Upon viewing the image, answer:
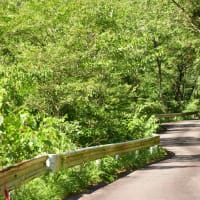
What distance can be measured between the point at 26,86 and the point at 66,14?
6.38 metres

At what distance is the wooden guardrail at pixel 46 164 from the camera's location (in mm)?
9560

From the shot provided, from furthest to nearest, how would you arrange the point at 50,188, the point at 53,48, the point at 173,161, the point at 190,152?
the point at 190,152
the point at 173,161
the point at 53,48
the point at 50,188

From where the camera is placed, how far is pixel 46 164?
12031 millimetres

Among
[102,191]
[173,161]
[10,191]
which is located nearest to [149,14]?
[173,161]

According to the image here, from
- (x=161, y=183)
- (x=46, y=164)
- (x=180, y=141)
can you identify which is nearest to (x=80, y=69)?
(x=161, y=183)

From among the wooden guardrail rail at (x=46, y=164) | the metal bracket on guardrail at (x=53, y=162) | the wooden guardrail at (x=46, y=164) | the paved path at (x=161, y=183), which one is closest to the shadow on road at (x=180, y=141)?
the paved path at (x=161, y=183)

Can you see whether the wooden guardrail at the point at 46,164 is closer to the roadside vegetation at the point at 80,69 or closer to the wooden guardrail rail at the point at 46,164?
the wooden guardrail rail at the point at 46,164

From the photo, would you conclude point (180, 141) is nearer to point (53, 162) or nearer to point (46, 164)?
point (53, 162)

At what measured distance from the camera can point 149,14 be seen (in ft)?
93.5

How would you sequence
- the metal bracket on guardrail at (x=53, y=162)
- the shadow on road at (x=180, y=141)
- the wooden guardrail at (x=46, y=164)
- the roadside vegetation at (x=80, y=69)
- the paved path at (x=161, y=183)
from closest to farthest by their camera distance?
the wooden guardrail at (x=46, y=164)
the paved path at (x=161, y=183)
the metal bracket on guardrail at (x=53, y=162)
the roadside vegetation at (x=80, y=69)
the shadow on road at (x=180, y=141)

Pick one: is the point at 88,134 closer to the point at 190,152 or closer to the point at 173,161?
the point at 173,161

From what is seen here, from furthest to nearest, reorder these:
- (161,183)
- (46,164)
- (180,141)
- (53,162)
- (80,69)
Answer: (180,141) < (80,69) < (161,183) < (53,162) < (46,164)

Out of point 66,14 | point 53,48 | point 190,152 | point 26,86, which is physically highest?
point 66,14

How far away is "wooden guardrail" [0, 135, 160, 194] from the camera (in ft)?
31.4
